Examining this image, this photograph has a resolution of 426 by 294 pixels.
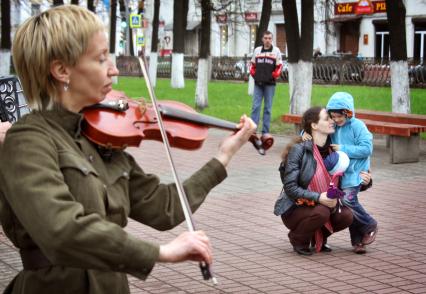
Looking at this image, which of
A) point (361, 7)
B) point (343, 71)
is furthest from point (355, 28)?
point (343, 71)

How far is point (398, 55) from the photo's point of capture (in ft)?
55.0

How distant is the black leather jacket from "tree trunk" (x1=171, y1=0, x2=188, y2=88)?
21.4 meters

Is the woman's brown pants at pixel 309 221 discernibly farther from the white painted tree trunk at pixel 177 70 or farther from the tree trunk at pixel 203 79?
the white painted tree trunk at pixel 177 70

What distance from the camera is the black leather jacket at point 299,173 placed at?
22.2 ft

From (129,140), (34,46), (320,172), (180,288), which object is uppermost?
(34,46)

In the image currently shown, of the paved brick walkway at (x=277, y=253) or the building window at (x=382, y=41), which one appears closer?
the paved brick walkway at (x=277, y=253)

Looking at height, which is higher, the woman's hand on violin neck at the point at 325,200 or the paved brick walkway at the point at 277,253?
the woman's hand on violin neck at the point at 325,200

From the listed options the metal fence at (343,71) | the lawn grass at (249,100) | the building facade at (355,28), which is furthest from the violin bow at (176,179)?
the building facade at (355,28)

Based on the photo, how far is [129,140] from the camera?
2438 mm

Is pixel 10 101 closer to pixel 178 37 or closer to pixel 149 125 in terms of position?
pixel 149 125

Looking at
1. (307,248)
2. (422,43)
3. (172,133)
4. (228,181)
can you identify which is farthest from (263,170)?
(422,43)

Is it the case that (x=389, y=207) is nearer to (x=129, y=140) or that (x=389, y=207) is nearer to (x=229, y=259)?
(x=229, y=259)

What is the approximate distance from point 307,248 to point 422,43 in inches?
1715

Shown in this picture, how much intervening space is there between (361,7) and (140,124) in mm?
50129
